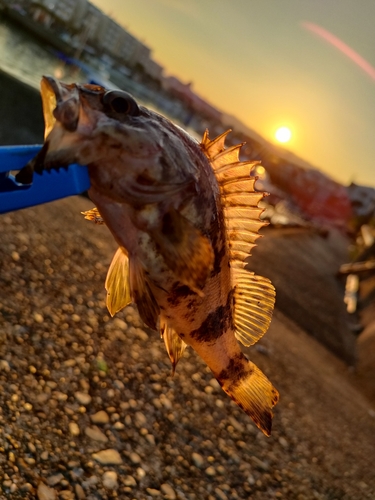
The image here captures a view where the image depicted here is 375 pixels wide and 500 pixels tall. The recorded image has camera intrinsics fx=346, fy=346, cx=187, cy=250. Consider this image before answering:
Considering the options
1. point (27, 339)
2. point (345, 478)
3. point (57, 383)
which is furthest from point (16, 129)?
point (345, 478)

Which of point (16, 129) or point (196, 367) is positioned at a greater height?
point (16, 129)

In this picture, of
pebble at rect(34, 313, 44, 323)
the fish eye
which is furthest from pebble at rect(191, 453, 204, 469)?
the fish eye

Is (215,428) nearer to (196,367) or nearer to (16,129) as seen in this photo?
(196,367)

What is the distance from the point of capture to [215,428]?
318 cm

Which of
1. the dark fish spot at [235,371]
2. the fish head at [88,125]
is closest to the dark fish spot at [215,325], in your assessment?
the dark fish spot at [235,371]

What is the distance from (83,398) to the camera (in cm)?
261

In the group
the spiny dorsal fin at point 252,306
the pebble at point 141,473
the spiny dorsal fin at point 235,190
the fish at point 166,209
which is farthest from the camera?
the pebble at point 141,473

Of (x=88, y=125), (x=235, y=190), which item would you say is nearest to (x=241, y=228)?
(x=235, y=190)

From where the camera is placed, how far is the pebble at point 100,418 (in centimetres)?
252

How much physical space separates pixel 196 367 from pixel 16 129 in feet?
15.3

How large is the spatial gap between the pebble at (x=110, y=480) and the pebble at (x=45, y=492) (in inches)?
13.3

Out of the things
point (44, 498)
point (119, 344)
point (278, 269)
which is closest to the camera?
point (44, 498)

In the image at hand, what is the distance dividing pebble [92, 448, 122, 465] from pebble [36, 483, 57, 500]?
350 millimetres

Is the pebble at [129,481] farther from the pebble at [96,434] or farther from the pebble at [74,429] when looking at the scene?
the pebble at [74,429]
